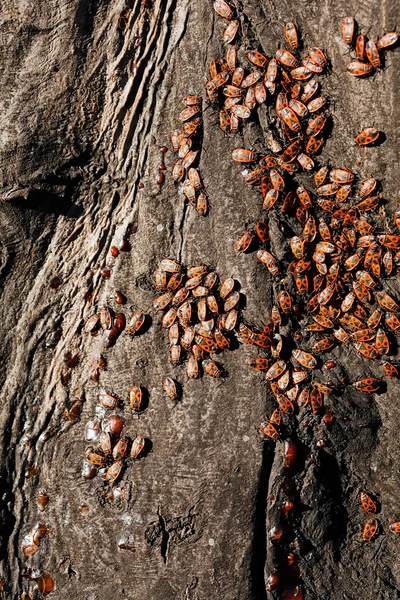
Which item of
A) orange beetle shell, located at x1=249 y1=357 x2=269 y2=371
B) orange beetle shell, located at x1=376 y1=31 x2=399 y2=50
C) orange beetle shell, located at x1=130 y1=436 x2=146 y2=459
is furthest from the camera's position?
orange beetle shell, located at x1=130 y1=436 x2=146 y2=459

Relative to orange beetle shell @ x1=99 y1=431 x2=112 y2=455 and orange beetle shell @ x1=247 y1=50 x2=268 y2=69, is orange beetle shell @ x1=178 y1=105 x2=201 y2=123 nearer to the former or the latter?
orange beetle shell @ x1=247 y1=50 x2=268 y2=69

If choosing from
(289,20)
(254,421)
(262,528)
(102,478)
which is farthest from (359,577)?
(289,20)

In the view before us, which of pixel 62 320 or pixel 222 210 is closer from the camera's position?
pixel 222 210

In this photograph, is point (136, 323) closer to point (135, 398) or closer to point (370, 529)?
point (135, 398)

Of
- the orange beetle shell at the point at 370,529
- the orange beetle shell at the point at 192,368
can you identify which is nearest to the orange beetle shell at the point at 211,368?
the orange beetle shell at the point at 192,368

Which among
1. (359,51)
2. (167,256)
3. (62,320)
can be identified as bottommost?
(62,320)

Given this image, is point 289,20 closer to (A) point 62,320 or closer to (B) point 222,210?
(B) point 222,210

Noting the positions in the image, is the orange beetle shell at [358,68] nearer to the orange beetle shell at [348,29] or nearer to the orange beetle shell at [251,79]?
the orange beetle shell at [348,29]

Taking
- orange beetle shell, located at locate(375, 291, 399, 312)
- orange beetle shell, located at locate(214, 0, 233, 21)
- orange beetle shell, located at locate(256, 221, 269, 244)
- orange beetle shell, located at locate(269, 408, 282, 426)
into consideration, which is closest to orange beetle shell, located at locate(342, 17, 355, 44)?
orange beetle shell, located at locate(214, 0, 233, 21)
